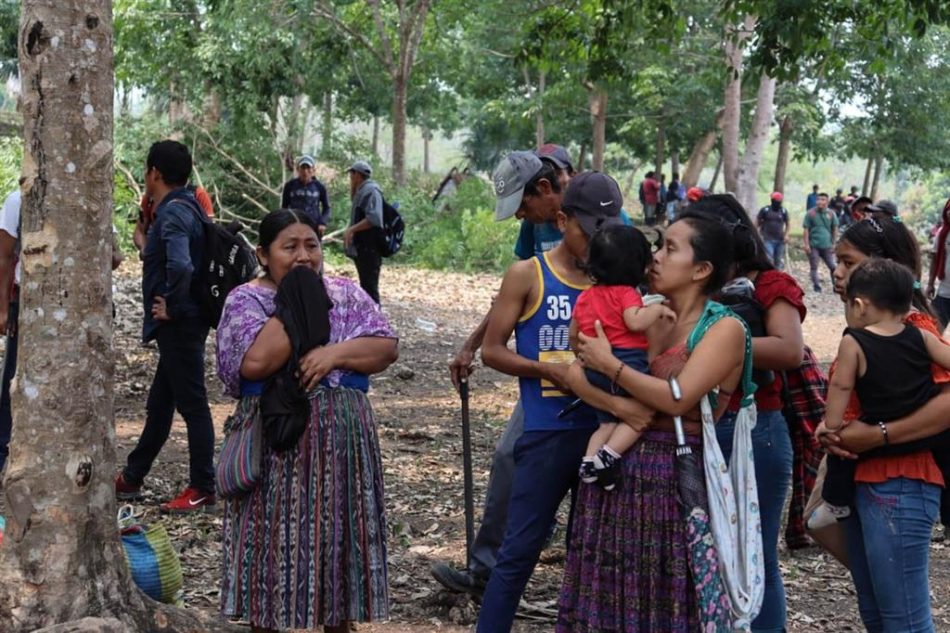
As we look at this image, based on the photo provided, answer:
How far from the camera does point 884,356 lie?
12.5 ft

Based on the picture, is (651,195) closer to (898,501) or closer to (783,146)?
(783,146)

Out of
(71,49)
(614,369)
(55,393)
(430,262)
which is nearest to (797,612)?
(614,369)

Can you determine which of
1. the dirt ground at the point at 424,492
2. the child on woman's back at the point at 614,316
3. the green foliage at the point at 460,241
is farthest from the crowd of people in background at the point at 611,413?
the green foliage at the point at 460,241

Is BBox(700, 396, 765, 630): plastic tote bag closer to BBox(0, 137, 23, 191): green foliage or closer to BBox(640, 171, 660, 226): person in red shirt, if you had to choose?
BBox(0, 137, 23, 191): green foliage

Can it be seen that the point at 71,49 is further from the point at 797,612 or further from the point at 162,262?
the point at 797,612

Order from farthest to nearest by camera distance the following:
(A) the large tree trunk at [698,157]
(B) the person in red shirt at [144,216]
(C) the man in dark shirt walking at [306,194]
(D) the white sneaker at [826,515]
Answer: (A) the large tree trunk at [698,157] → (C) the man in dark shirt walking at [306,194] → (B) the person in red shirt at [144,216] → (D) the white sneaker at [826,515]

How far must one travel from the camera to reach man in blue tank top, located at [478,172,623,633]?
4258 millimetres

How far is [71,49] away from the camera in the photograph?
13.0ft

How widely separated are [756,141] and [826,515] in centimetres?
1699

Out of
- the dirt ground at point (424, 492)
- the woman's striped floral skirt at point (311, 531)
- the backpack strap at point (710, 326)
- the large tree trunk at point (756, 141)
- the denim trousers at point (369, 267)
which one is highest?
the large tree trunk at point (756, 141)

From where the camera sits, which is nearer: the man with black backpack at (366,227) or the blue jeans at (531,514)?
the blue jeans at (531,514)

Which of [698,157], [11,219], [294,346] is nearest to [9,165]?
[11,219]

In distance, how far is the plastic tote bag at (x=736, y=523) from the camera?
12.1 ft

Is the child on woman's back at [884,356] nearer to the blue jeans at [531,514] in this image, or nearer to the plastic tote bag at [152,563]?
the blue jeans at [531,514]
